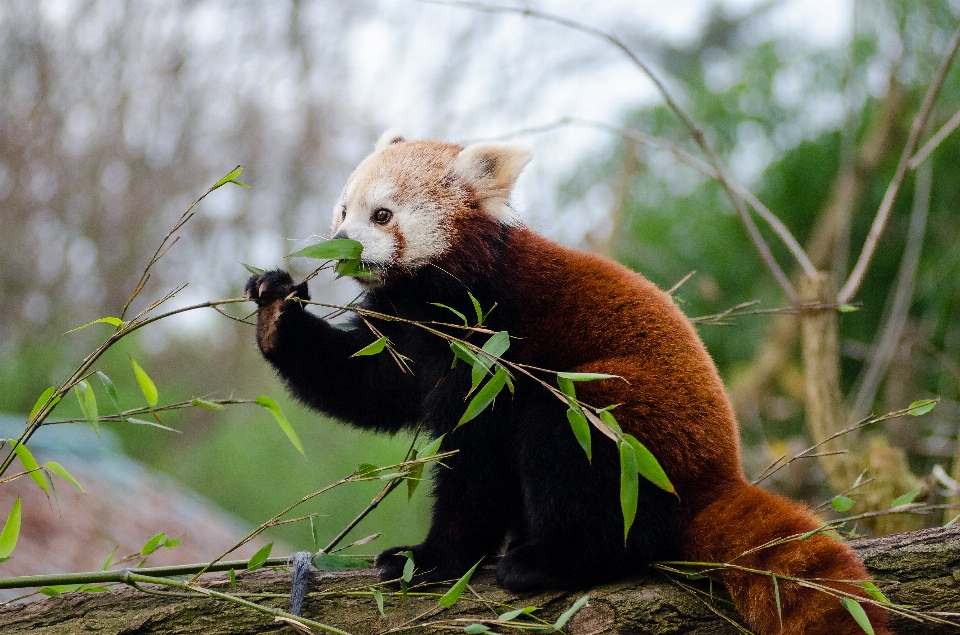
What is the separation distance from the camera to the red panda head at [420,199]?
2277 millimetres

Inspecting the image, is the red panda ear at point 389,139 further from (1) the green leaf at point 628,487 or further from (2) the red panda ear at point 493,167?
(1) the green leaf at point 628,487

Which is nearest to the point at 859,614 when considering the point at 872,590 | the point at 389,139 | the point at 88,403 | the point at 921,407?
the point at 872,590

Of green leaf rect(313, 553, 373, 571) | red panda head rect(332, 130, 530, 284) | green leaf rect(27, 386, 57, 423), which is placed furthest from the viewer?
red panda head rect(332, 130, 530, 284)

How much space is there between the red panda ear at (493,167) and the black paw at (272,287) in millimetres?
599

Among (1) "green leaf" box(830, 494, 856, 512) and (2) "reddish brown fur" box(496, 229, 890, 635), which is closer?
(2) "reddish brown fur" box(496, 229, 890, 635)

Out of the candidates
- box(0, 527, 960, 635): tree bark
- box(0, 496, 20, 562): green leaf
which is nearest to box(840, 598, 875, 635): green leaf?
box(0, 527, 960, 635): tree bark

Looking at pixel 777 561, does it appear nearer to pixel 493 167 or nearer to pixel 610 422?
pixel 610 422

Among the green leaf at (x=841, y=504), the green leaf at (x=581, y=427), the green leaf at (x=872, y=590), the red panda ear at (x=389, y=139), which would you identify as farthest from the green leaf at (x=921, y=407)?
the red panda ear at (x=389, y=139)

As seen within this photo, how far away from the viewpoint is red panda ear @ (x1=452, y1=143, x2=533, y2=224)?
7.96 feet

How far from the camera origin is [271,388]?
9.38 metres

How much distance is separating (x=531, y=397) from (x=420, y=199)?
68 cm

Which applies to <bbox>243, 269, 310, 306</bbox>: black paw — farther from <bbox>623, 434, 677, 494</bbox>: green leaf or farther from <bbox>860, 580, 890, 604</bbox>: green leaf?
<bbox>860, 580, 890, 604</bbox>: green leaf

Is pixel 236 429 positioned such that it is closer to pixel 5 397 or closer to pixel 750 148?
pixel 5 397

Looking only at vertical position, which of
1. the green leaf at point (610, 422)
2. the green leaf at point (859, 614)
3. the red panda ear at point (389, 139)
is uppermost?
the red panda ear at point (389, 139)
